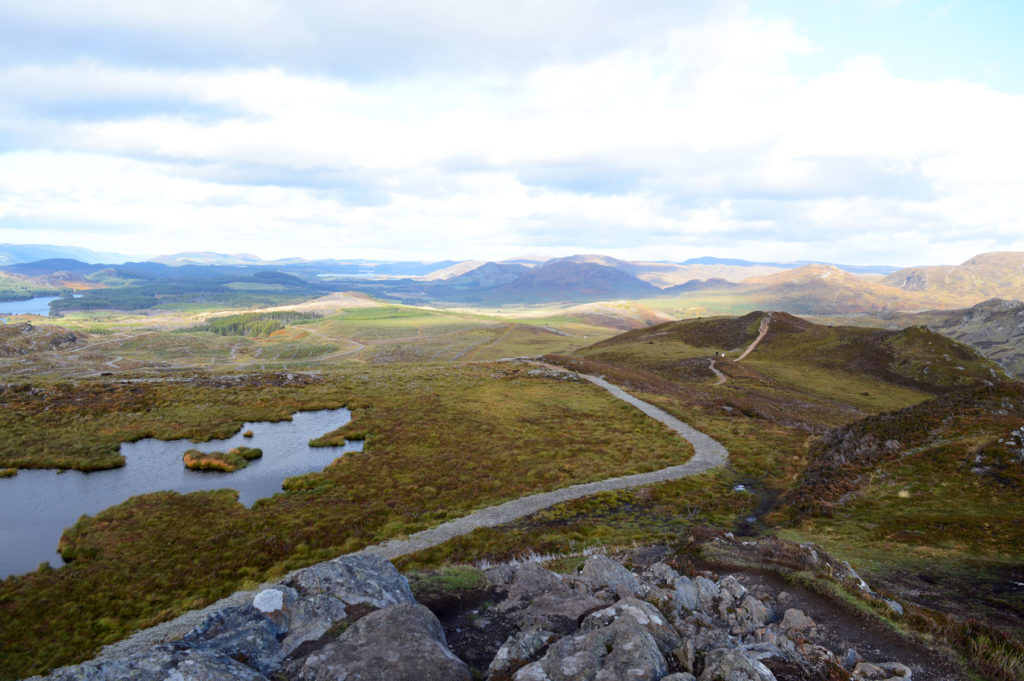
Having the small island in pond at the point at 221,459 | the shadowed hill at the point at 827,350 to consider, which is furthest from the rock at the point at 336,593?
the shadowed hill at the point at 827,350

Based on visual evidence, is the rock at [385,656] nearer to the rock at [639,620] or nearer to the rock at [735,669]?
the rock at [639,620]

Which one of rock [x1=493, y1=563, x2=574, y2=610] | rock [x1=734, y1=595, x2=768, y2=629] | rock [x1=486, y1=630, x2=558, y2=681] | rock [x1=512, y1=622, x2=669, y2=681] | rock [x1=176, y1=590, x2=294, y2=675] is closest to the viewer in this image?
rock [x1=512, y1=622, x2=669, y2=681]

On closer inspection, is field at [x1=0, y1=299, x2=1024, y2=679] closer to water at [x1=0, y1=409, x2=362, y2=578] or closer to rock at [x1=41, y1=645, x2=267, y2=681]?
water at [x1=0, y1=409, x2=362, y2=578]

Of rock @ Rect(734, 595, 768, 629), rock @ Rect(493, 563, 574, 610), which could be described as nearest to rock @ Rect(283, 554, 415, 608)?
rock @ Rect(493, 563, 574, 610)

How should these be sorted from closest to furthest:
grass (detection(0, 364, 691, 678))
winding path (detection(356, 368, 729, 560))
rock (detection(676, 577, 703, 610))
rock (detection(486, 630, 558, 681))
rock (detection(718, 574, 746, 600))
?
rock (detection(486, 630, 558, 681))
rock (detection(676, 577, 703, 610))
rock (detection(718, 574, 746, 600))
grass (detection(0, 364, 691, 678))
winding path (detection(356, 368, 729, 560))

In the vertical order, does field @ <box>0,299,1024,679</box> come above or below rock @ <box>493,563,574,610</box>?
below

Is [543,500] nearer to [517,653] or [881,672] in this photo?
[517,653]
